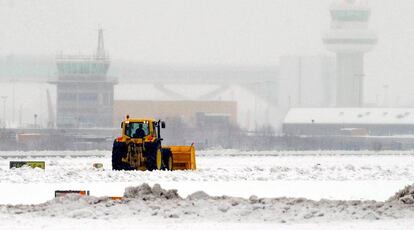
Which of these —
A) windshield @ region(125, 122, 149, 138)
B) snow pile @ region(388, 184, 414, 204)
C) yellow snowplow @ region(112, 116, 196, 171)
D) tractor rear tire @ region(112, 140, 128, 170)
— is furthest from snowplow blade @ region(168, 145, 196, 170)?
snow pile @ region(388, 184, 414, 204)

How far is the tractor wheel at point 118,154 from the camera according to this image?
157ft

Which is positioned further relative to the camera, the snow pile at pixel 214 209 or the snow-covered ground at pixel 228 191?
the snow pile at pixel 214 209

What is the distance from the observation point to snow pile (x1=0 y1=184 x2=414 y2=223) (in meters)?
26.4

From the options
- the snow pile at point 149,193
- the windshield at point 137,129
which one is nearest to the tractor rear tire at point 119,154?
the windshield at point 137,129

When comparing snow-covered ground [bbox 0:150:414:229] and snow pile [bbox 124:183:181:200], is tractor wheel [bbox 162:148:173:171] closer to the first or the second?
snow-covered ground [bbox 0:150:414:229]

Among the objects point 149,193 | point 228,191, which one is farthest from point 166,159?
point 149,193

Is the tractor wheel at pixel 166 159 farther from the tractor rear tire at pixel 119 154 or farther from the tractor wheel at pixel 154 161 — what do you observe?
the tractor rear tire at pixel 119 154

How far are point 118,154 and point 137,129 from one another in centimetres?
146

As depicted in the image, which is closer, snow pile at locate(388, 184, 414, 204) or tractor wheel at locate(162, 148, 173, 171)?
snow pile at locate(388, 184, 414, 204)

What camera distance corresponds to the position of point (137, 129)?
158 feet

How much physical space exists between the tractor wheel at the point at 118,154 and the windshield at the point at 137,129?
688 mm

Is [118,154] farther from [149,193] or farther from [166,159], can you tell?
[149,193]

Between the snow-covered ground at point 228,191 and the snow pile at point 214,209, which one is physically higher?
the snow pile at point 214,209

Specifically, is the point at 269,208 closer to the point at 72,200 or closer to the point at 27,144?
the point at 72,200
